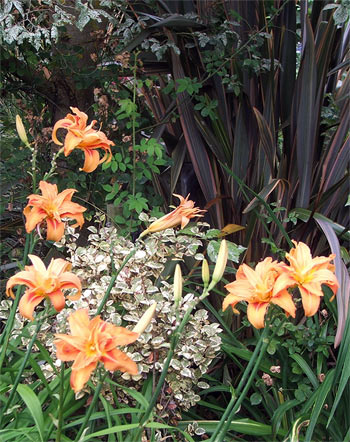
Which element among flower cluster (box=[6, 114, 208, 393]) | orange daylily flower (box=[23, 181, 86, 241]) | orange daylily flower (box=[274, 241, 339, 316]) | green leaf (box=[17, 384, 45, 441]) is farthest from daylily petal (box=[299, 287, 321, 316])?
green leaf (box=[17, 384, 45, 441])

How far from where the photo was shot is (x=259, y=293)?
0.89 meters

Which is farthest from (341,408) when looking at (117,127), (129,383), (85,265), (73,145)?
(117,127)

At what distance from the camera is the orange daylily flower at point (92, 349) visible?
2.52ft

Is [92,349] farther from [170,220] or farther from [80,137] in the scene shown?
[80,137]

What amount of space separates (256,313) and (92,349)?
270 millimetres

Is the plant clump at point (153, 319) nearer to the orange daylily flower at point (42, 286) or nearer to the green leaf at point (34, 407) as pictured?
the green leaf at point (34, 407)

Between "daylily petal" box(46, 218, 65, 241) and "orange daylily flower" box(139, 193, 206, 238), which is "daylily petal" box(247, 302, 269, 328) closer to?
"orange daylily flower" box(139, 193, 206, 238)

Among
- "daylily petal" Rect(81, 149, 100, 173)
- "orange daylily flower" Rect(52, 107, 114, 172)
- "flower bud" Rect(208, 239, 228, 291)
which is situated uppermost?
"orange daylily flower" Rect(52, 107, 114, 172)

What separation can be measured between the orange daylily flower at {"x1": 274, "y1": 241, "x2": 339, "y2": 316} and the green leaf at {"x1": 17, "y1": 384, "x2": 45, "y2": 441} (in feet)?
1.93

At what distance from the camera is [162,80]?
7.85ft

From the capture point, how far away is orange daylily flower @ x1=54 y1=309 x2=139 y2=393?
2.52 ft

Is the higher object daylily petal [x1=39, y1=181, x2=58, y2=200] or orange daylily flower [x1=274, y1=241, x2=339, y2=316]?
daylily petal [x1=39, y1=181, x2=58, y2=200]

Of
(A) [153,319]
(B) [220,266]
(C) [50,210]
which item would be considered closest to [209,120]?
(A) [153,319]

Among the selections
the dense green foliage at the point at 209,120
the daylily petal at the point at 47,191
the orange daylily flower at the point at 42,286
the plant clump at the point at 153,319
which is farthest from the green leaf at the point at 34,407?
the dense green foliage at the point at 209,120
